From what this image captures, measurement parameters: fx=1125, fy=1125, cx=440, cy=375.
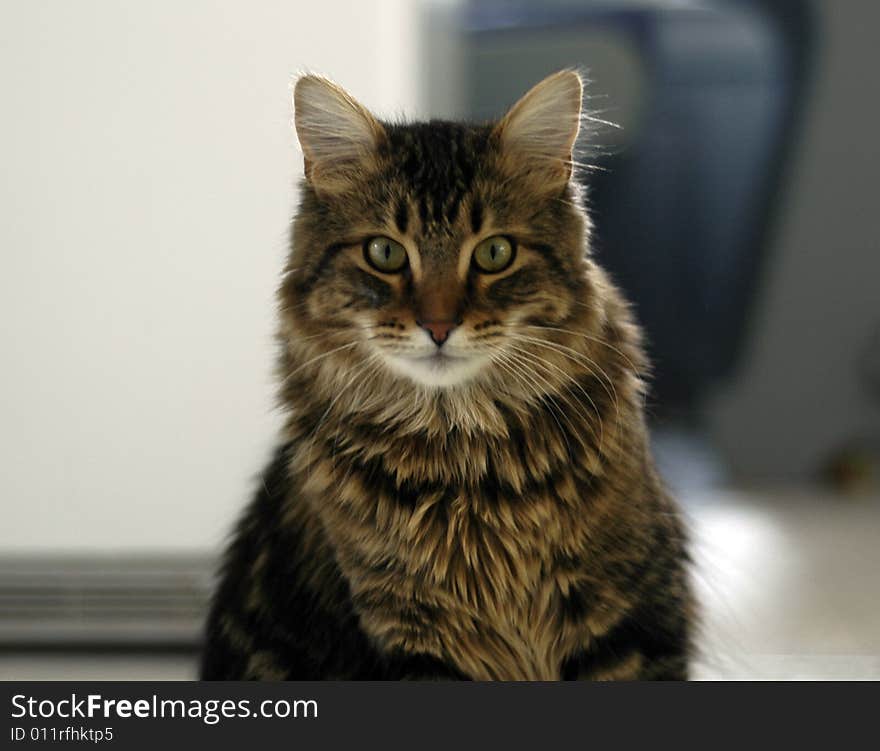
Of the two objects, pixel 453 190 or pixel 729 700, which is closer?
pixel 729 700

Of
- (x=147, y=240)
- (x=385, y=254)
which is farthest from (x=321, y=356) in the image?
(x=147, y=240)

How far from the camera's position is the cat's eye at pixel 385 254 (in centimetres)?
115

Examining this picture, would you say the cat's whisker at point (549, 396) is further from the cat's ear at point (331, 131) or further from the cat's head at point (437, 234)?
the cat's ear at point (331, 131)

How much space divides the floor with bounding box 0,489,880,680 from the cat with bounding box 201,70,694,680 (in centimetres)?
23

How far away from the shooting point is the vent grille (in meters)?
1.98

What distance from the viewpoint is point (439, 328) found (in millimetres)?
1102

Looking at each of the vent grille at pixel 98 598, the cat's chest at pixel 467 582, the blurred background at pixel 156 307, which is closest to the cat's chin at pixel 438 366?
the cat's chest at pixel 467 582

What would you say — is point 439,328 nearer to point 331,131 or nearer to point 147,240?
point 331,131

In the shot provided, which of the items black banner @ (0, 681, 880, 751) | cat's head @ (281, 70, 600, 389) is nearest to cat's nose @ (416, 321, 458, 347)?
cat's head @ (281, 70, 600, 389)

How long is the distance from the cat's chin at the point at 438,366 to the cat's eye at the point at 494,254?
0.30 ft

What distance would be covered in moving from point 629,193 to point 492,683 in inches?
79.0

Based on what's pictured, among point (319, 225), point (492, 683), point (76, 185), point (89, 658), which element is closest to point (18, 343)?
point (76, 185)

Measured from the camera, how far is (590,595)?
1155mm

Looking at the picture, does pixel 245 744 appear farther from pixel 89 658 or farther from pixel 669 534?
pixel 89 658
